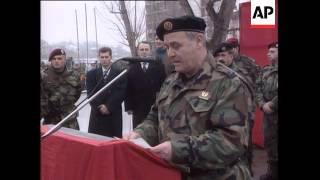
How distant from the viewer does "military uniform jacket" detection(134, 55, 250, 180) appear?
1.51 m

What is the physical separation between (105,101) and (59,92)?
46 centimetres

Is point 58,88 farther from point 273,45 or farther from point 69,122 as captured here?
point 273,45

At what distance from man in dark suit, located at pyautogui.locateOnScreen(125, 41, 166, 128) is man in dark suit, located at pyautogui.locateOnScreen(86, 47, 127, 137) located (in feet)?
0.16

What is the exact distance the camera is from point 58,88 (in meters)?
2.73

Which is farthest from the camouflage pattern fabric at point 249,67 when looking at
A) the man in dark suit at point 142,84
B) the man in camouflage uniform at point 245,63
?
the man in dark suit at point 142,84

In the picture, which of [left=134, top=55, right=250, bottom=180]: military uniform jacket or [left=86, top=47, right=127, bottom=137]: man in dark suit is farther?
[left=86, top=47, right=127, bottom=137]: man in dark suit

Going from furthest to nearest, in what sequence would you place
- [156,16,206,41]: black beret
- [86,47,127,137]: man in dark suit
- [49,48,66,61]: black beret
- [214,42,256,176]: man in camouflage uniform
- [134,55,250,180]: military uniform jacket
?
[49,48,66,61]: black beret
[86,47,127,137]: man in dark suit
[214,42,256,176]: man in camouflage uniform
[156,16,206,41]: black beret
[134,55,250,180]: military uniform jacket

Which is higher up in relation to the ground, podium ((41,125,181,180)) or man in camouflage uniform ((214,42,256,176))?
man in camouflage uniform ((214,42,256,176))

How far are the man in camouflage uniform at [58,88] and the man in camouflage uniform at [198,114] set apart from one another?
0.54 metres

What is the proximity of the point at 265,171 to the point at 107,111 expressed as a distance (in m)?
0.88

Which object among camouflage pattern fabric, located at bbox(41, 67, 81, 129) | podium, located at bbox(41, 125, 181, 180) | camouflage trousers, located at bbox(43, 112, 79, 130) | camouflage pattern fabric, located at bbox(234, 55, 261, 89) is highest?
camouflage pattern fabric, located at bbox(234, 55, 261, 89)

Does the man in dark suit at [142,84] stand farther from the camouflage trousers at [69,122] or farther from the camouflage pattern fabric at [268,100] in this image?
the camouflage pattern fabric at [268,100]

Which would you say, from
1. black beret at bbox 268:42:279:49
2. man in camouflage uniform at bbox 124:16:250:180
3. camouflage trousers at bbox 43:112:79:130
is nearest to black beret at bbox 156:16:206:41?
man in camouflage uniform at bbox 124:16:250:180

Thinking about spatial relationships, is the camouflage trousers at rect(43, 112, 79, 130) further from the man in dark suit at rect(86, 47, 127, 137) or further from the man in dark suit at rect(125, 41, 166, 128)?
the man in dark suit at rect(125, 41, 166, 128)
